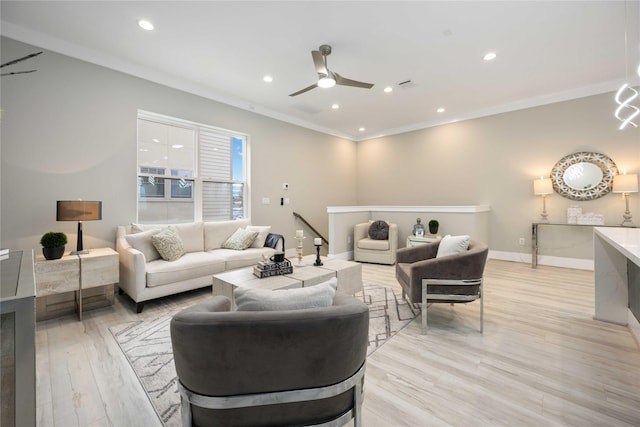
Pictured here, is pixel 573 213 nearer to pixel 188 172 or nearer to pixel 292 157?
pixel 292 157

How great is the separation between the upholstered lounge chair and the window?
2.21 m

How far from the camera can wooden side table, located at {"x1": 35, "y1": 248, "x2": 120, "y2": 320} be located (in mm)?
2479

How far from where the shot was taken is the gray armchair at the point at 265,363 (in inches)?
33.3

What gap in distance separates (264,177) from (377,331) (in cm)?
364

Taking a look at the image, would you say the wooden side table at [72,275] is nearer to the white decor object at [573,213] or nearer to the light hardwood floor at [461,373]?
the light hardwood floor at [461,373]

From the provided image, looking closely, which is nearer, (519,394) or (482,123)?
(519,394)

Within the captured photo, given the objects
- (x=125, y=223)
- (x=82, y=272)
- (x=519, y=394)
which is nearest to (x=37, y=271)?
(x=82, y=272)

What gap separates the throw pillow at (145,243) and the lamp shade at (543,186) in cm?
592

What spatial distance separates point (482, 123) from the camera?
538cm

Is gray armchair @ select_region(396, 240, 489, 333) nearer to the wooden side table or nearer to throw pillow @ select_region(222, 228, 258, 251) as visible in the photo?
throw pillow @ select_region(222, 228, 258, 251)

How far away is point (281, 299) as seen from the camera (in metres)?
1.04

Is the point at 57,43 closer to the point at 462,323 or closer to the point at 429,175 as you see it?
the point at 462,323

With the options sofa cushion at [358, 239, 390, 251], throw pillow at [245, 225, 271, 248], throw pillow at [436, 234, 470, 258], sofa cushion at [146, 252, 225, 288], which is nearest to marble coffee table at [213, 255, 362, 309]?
sofa cushion at [146, 252, 225, 288]

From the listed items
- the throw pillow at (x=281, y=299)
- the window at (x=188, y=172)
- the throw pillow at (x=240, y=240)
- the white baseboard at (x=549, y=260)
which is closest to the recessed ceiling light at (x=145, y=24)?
the window at (x=188, y=172)
